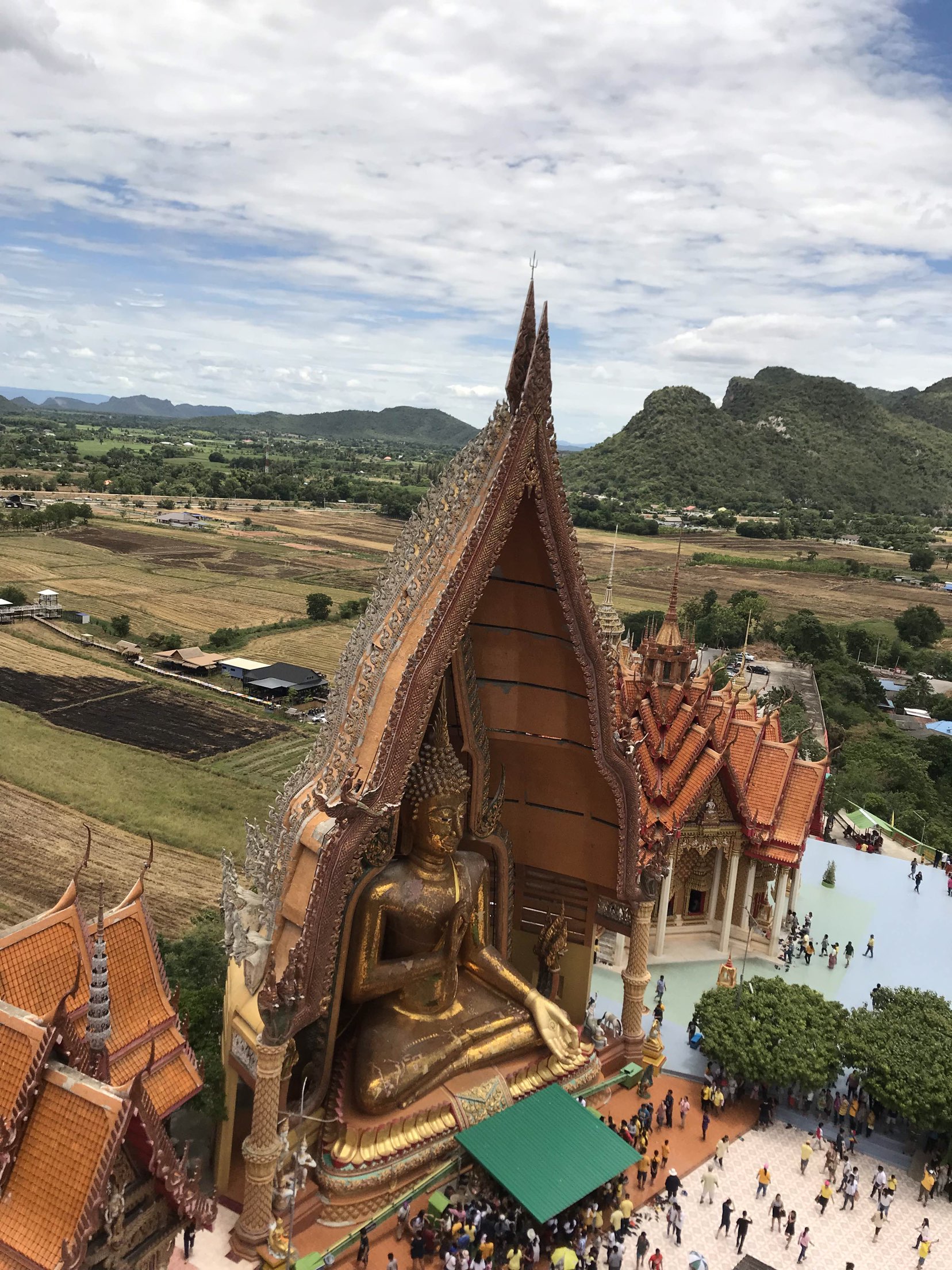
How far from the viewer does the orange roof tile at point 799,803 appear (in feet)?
94.5

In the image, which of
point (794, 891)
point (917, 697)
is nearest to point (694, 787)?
point (794, 891)

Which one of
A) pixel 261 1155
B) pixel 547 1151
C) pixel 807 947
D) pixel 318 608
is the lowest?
pixel 807 947

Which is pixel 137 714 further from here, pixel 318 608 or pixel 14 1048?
pixel 14 1048

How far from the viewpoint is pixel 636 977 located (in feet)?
66.1

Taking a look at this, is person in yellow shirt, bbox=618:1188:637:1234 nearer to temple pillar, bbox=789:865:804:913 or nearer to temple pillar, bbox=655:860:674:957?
temple pillar, bbox=655:860:674:957

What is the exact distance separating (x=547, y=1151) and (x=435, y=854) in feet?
18.2

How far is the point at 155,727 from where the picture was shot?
177 feet

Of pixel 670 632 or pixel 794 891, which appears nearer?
pixel 670 632

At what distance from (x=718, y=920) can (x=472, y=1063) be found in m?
15.1

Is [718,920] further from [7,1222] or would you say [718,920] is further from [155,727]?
[155,727]

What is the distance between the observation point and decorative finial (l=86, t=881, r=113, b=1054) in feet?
34.6

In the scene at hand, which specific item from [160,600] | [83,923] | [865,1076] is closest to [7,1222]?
[83,923]

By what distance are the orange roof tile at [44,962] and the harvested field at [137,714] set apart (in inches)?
1457

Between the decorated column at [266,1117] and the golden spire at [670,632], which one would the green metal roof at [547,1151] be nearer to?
the decorated column at [266,1117]
